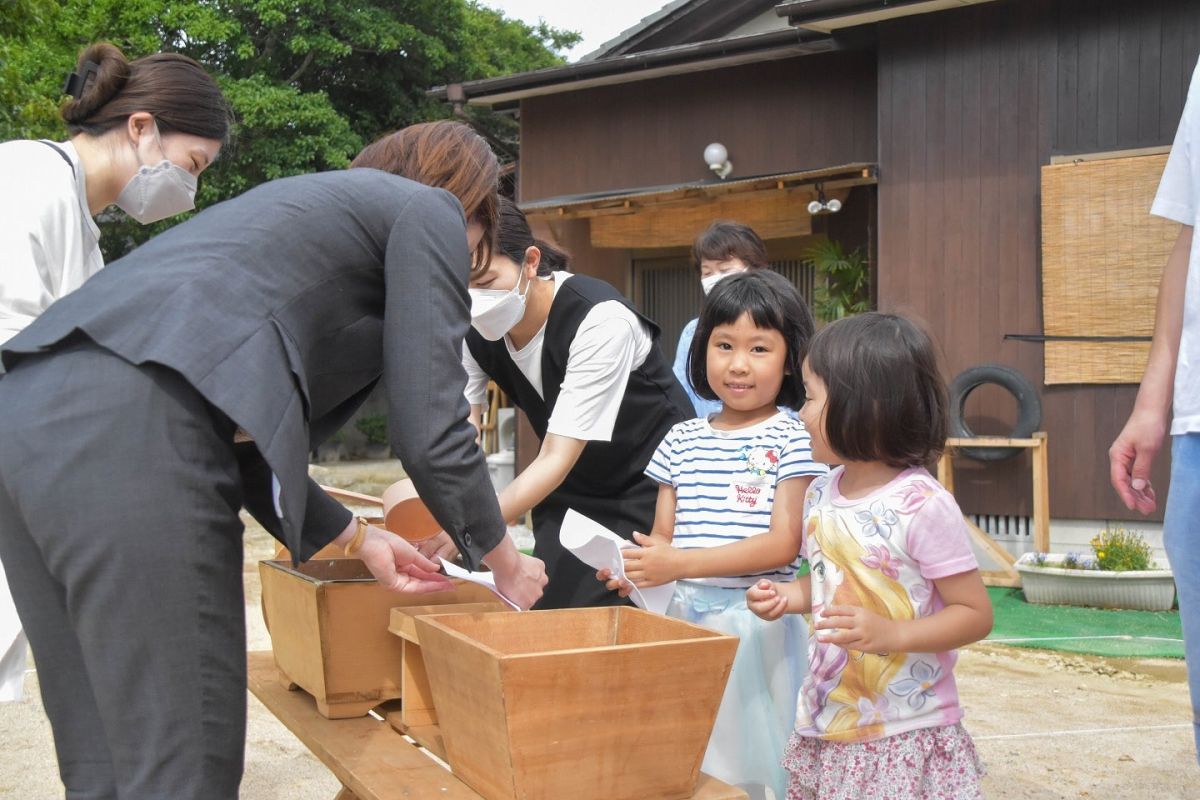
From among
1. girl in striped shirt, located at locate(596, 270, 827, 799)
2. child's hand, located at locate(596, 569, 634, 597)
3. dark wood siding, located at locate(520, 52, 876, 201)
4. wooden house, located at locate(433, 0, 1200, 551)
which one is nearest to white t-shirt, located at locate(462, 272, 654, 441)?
girl in striped shirt, located at locate(596, 270, 827, 799)

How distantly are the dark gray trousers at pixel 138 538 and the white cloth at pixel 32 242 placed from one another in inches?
39.7

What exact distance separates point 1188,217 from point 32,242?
2.27 meters

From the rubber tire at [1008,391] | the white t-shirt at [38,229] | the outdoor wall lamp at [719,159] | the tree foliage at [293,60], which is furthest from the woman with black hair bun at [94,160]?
the tree foliage at [293,60]

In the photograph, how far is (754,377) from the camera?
7.63ft

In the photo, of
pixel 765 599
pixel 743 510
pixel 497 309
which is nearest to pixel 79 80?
pixel 497 309

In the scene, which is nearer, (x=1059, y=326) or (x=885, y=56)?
(x=1059, y=326)

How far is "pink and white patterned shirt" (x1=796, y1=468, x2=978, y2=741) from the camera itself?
1886 mm

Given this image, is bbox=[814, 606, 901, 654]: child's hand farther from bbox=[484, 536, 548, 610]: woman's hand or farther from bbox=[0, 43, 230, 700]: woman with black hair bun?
bbox=[0, 43, 230, 700]: woman with black hair bun

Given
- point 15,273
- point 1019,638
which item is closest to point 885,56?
point 1019,638

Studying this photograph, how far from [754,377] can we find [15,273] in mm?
1511

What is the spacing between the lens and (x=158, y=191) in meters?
2.59

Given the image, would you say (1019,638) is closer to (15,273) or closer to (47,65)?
(15,273)

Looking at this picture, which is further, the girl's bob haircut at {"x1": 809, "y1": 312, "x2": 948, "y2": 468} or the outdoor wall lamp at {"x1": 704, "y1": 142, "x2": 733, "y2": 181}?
the outdoor wall lamp at {"x1": 704, "y1": 142, "x2": 733, "y2": 181}

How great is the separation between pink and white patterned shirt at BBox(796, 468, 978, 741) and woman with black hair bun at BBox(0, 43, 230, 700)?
1562 millimetres
